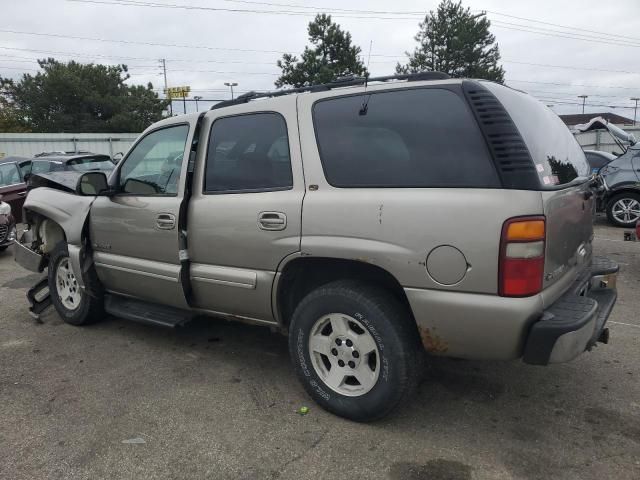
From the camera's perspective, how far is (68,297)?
4.92 m

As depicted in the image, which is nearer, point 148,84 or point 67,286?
point 67,286

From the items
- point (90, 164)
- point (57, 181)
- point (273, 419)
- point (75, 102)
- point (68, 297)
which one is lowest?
point (273, 419)

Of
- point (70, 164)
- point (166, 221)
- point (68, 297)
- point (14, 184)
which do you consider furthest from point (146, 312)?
point (70, 164)

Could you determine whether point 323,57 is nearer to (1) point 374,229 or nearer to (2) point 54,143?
(2) point 54,143

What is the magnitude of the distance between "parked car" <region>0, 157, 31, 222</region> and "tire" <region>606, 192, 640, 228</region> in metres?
11.7

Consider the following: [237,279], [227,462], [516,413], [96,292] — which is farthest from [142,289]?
[516,413]

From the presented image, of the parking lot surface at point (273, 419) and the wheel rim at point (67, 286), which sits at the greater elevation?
the wheel rim at point (67, 286)

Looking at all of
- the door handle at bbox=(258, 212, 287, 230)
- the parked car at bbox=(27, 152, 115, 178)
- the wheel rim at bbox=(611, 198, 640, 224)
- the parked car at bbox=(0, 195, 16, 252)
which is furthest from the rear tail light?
the parked car at bbox=(27, 152, 115, 178)

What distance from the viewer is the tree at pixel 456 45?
1651 inches

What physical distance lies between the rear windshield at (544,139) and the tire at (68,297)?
3693mm

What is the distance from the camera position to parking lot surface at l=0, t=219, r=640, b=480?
2.64 meters

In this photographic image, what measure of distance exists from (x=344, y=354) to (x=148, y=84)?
5225 centimetres

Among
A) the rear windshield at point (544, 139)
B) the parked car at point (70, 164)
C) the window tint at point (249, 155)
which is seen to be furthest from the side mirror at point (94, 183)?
the parked car at point (70, 164)

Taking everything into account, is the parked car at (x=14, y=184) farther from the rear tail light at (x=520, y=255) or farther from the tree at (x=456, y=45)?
the tree at (x=456, y=45)
